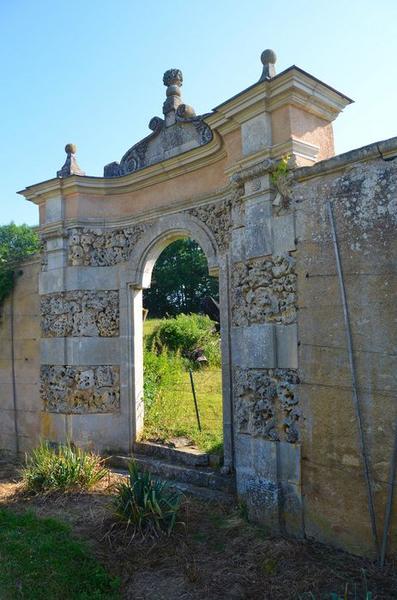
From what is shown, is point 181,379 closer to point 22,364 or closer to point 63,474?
point 22,364

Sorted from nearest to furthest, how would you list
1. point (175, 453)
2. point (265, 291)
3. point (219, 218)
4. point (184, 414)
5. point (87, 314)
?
1. point (265, 291)
2. point (219, 218)
3. point (175, 453)
4. point (87, 314)
5. point (184, 414)

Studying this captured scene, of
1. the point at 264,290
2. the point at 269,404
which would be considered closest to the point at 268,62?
the point at 264,290

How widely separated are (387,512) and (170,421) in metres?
4.15

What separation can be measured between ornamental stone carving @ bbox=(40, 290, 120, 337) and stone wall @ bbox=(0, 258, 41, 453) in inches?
28.1

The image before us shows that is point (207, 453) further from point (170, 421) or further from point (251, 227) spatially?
point (251, 227)

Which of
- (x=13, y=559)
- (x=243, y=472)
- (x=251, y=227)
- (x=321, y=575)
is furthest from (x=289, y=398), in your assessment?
(x=13, y=559)

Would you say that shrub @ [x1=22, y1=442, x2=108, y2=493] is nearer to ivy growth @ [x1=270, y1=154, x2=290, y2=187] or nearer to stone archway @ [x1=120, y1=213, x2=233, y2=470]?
stone archway @ [x1=120, y1=213, x2=233, y2=470]

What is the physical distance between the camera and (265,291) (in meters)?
4.68

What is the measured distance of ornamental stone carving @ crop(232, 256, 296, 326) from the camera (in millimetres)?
4484

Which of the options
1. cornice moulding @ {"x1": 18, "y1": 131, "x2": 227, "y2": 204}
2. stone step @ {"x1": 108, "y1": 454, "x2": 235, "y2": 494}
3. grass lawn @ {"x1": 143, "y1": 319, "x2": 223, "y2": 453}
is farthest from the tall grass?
cornice moulding @ {"x1": 18, "y1": 131, "x2": 227, "y2": 204}

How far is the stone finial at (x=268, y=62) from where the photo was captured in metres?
4.70

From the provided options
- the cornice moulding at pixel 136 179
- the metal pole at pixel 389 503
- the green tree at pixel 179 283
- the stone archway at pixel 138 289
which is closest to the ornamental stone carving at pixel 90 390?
the stone archway at pixel 138 289

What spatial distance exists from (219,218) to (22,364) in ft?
Answer: 13.6

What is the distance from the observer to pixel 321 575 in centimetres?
364
